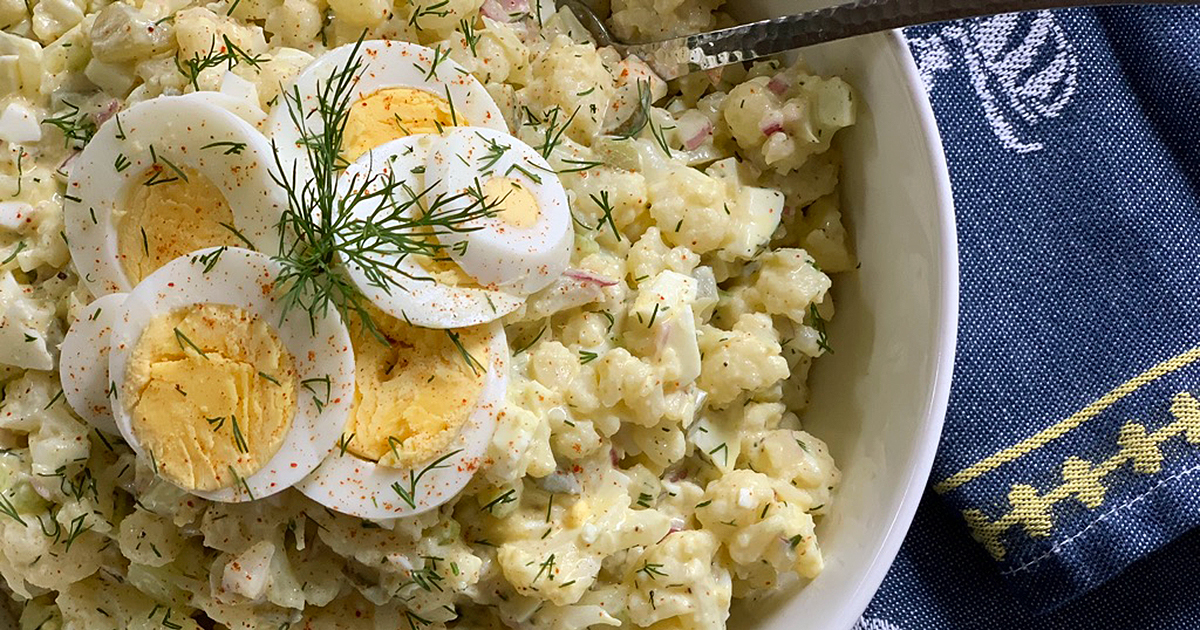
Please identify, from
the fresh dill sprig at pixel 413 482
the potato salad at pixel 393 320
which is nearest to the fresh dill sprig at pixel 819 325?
the potato salad at pixel 393 320

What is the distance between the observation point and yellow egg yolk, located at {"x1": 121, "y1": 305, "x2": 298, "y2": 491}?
8.32 ft

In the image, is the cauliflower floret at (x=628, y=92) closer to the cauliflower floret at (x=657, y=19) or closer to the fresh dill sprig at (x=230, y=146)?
the cauliflower floret at (x=657, y=19)

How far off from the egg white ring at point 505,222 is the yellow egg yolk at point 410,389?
169 millimetres

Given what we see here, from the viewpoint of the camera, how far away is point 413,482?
2566mm

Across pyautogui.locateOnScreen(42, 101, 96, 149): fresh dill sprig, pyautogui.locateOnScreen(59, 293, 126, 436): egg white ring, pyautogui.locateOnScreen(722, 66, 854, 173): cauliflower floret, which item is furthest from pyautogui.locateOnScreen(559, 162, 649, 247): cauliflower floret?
pyautogui.locateOnScreen(42, 101, 96, 149): fresh dill sprig

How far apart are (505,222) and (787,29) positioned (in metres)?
0.91

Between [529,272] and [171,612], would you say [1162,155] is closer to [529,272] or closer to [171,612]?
[529,272]

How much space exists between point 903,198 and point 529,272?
1036 mm

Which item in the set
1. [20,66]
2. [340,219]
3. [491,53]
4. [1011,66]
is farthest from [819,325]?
[20,66]

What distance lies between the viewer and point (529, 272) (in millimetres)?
2680

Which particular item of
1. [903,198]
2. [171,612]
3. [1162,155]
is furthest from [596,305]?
[1162,155]

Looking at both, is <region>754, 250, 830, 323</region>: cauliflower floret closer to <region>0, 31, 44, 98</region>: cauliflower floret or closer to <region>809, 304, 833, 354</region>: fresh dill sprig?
<region>809, 304, 833, 354</region>: fresh dill sprig

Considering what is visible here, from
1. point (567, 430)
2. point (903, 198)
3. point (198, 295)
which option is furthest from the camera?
point (903, 198)

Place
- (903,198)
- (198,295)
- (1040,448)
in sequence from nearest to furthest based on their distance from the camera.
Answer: (198,295) < (903,198) < (1040,448)
